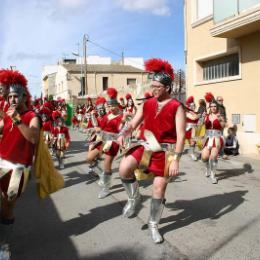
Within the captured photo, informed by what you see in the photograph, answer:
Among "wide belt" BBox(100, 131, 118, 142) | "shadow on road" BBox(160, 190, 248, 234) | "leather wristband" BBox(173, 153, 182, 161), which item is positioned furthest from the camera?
"wide belt" BBox(100, 131, 118, 142)

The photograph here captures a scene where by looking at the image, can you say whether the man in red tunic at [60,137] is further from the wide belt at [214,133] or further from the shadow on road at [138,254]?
the shadow on road at [138,254]

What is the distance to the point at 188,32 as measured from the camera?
15.9 meters

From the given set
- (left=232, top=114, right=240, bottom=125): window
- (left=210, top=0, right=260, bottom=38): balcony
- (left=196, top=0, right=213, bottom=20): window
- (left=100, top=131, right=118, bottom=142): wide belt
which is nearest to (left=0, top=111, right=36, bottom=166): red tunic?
(left=100, top=131, right=118, bottom=142): wide belt

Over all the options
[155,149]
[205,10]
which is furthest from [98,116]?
[205,10]

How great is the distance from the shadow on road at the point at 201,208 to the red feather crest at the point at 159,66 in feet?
6.10

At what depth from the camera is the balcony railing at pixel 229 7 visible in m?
11.9

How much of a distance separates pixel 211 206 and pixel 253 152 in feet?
22.7

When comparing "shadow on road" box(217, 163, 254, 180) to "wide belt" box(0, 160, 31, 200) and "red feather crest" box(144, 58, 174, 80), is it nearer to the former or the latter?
"red feather crest" box(144, 58, 174, 80)

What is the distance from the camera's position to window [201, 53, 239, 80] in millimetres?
13883

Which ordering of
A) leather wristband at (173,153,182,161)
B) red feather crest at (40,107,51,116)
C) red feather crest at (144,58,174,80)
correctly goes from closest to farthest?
1. leather wristband at (173,153,182,161)
2. red feather crest at (144,58,174,80)
3. red feather crest at (40,107,51,116)

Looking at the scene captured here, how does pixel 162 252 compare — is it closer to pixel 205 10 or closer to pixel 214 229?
pixel 214 229

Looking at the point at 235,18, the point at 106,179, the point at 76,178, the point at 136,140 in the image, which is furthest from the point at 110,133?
the point at 235,18

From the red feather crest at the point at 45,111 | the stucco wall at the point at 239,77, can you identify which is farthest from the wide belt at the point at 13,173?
the stucco wall at the point at 239,77

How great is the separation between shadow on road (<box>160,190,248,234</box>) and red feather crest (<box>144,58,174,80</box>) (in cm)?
186
